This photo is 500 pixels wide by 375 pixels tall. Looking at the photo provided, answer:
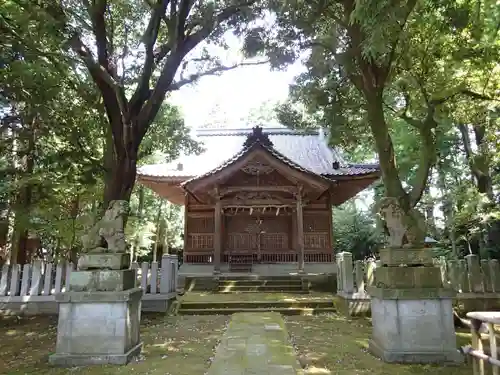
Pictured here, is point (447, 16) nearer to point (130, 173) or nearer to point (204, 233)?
point (130, 173)

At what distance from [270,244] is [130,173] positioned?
34.3ft

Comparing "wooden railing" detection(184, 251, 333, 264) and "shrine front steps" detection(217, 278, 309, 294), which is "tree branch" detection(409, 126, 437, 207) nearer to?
"shrine front steps" detection(217, 278, 309, 294)

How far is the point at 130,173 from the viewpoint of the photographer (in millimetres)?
6945

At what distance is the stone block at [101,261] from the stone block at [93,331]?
0.40 meters

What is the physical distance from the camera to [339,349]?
239 inches

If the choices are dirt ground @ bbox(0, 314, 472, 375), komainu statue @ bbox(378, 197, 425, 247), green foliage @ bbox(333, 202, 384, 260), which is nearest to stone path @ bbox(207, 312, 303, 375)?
dirt ground @ bbox(0, 314, 472, 375)

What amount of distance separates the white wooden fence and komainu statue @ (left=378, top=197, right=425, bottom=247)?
234 inches

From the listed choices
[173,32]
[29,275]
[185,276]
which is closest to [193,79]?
[173,32]

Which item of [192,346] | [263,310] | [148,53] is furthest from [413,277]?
[148,53]

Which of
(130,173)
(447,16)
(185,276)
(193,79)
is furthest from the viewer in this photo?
(185,276)

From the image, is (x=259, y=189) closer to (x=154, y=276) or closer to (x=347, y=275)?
(x=347, y=275)

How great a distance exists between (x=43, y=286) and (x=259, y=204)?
27.7 ft

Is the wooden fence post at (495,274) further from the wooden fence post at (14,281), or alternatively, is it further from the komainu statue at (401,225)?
the wooden fence post at (14,281)

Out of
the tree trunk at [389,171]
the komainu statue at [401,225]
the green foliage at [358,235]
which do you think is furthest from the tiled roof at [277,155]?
the komainu statue at [401,225]
